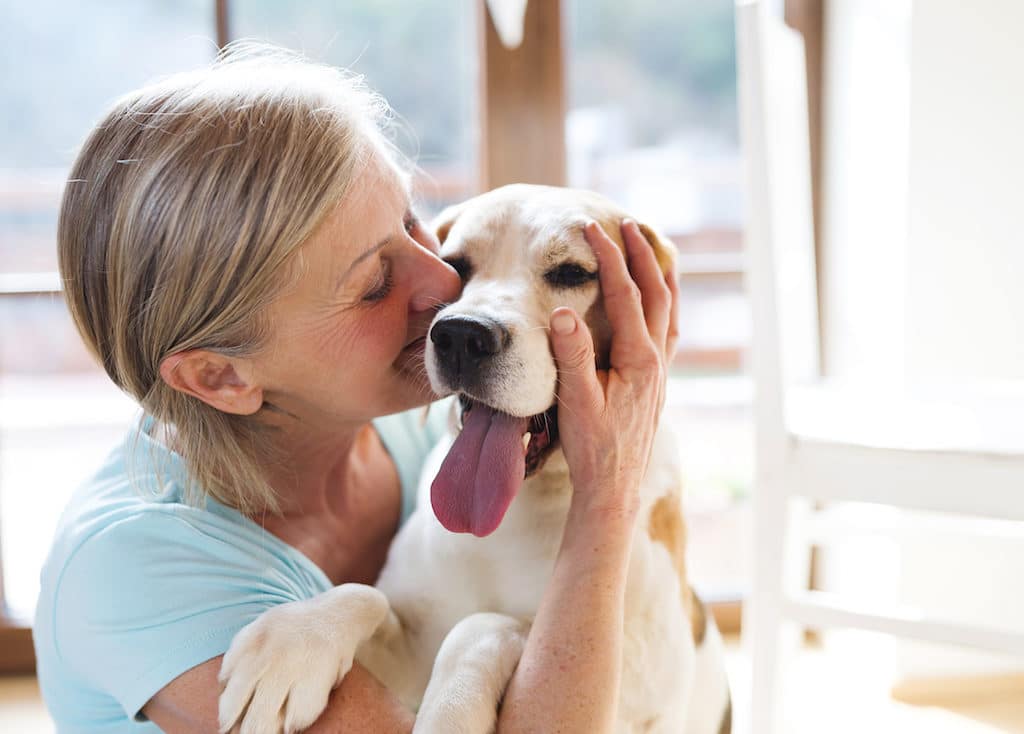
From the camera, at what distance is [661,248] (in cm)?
117

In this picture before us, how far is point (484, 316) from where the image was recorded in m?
0.94

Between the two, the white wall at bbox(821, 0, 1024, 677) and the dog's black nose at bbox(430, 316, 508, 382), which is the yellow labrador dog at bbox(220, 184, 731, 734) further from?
the white wall at bbox(821, 0, 1024, 677)

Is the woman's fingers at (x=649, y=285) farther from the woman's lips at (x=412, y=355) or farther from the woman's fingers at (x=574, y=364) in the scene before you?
the woman's lips at (x=412, y=355)

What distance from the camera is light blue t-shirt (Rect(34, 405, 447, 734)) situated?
88cm

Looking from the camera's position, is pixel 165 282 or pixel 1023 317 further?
pixel 1023 317

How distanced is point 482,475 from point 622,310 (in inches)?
8.6

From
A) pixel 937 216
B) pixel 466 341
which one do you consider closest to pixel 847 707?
pixel 937 216

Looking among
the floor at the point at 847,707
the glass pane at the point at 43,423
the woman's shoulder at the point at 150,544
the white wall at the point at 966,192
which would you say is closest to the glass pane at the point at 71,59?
the glass pane at the point at 43,423

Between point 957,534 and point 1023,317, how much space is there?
470 millimetres

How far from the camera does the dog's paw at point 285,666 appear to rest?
811 mm

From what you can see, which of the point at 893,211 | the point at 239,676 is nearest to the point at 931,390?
the point at 893,211

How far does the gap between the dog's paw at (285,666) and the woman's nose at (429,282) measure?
0.33 m

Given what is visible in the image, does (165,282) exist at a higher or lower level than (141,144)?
lower

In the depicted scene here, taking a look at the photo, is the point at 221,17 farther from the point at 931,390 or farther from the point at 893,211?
Answer: the point at 931,390
